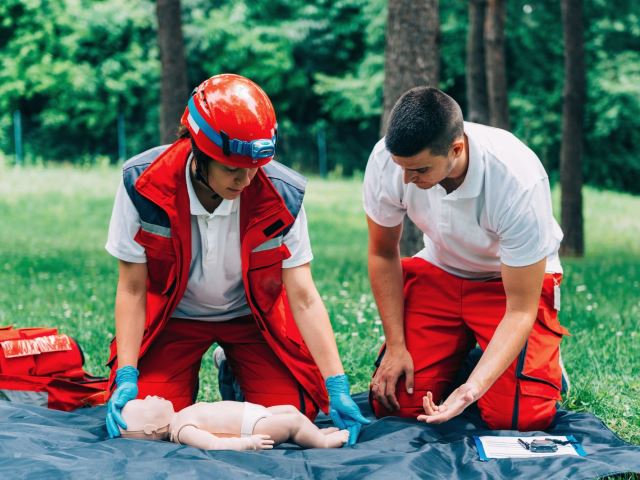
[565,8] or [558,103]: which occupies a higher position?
[565,8]

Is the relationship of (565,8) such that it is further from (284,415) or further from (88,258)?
(284,415)

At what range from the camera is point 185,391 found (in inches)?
→ 161

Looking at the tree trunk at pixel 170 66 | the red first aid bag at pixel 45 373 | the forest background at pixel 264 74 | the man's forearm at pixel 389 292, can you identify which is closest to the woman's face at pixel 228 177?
the man's forearm at pixel 389 292

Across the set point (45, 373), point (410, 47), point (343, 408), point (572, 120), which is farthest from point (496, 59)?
point (343, 408)

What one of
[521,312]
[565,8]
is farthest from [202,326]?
[565,8]

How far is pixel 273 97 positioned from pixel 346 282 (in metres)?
20.1

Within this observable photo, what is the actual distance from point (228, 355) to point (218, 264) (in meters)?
0.59

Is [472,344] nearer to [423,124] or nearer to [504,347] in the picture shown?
[504,347]

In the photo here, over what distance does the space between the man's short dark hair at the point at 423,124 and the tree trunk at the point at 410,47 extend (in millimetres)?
3687

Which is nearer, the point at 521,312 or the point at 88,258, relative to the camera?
the point at 521,312

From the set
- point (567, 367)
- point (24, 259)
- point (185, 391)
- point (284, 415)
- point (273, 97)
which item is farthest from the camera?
point (273, 97)

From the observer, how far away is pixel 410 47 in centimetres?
732

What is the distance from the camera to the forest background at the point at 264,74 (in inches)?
967

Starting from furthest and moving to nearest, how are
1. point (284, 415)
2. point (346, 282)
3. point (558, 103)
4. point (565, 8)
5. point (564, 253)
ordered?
1. point (558, 103)
2. point (564, 253)
3. point (565, 8)
4. point (346, 282)
5. point (284, 415)
